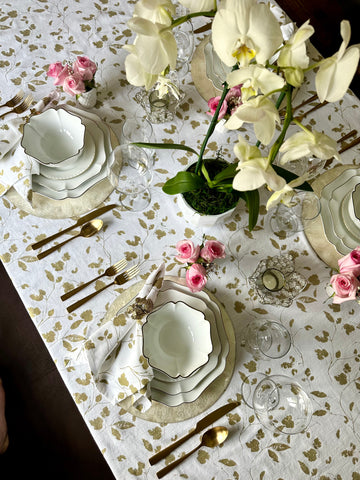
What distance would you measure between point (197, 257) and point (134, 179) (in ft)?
0.98

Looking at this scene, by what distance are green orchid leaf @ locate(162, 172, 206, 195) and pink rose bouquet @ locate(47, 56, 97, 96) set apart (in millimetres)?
430

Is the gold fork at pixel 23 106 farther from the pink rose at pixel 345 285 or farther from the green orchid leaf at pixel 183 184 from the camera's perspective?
the pink rose at pixel 345 285

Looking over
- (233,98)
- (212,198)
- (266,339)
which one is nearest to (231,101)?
(233,98)

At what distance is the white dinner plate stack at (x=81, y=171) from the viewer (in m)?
1.15

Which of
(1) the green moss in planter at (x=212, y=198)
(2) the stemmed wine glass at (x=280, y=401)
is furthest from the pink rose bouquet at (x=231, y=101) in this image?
(2) the stemmed wine glass at (x=280, y=401)

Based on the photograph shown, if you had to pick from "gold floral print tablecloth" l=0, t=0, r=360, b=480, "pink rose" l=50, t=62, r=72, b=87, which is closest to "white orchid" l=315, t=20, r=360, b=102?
"gold floral print tablecloth" l=0, t=0, r=360, b=480

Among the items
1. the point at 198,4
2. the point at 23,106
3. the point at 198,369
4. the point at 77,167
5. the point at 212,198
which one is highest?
the point at 198,4

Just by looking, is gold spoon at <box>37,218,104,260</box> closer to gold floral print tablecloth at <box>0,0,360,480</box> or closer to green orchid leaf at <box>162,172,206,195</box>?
gold floral print tablecloth at <box>0,0,360,480</box>

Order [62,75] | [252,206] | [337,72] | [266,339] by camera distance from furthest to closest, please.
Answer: [62,75] < [266,339] < [252,206] < [337,72]

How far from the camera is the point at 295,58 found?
64cm

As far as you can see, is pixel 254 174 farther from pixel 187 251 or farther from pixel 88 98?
pixel 88 98

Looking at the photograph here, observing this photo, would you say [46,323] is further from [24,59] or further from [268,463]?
[24,59]

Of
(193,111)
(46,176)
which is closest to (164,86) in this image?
(193,111)

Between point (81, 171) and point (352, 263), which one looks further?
point (81, 171)
